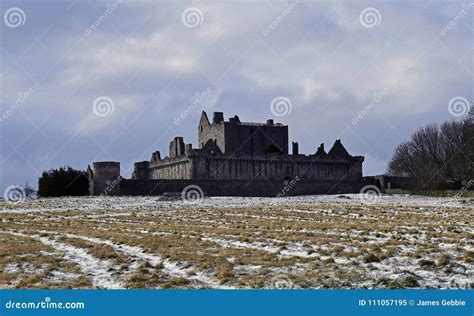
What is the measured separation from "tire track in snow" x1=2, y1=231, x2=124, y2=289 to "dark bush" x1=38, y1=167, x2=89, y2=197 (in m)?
45.7

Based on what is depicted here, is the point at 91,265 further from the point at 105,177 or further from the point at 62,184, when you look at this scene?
the point at 62,184

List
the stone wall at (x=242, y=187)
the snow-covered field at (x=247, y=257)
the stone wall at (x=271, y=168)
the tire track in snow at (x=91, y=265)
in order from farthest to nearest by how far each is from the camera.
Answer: the stone wall at (x=271, y=168) < the stone wall at (x=242, y=187) < the tire track in snow at (x=91, y=265) < the snow-covered field at (x=247, y=257)

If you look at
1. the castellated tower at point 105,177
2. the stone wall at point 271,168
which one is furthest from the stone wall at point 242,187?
the stone wall at point 271,168

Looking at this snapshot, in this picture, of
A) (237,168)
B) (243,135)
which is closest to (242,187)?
(237,168)

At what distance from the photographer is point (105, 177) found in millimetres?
58500

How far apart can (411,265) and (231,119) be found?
7292 cm

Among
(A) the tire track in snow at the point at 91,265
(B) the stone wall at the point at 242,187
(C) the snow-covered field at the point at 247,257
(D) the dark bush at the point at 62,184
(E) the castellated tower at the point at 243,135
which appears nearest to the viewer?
(C) the snow-covered field at the point at 247,257

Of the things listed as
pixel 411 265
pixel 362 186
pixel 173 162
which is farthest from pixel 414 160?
pixel 411 265

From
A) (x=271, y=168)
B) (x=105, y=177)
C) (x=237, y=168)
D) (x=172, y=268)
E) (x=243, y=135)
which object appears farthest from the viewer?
(x=243, y=135)

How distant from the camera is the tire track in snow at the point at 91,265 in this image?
12.3m

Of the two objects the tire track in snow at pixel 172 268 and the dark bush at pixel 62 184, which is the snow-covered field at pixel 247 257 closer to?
the tire track in snow at pixel 172 268

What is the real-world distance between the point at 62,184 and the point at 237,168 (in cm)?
2027

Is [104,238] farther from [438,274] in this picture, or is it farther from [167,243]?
[438,274]

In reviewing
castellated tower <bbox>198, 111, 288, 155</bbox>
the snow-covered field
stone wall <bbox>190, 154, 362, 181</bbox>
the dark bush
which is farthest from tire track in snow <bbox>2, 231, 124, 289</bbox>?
castellated tower <bbox>198, 111, 288, 155</bbox>
